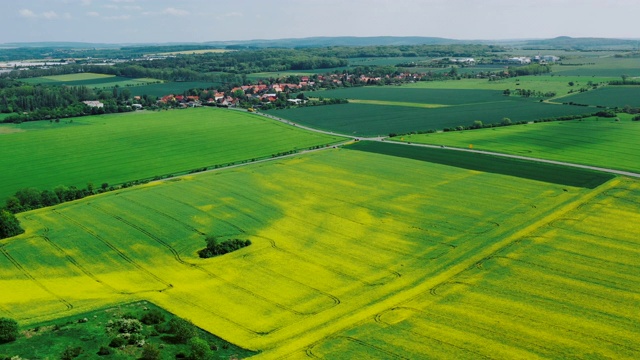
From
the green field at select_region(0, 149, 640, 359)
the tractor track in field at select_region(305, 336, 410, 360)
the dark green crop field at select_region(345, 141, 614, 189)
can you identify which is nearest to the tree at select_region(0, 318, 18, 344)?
the green field at select_region(0, 149, 640, 359)

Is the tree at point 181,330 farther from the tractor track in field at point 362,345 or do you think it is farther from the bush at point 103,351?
the tractor track in field at point 362,345

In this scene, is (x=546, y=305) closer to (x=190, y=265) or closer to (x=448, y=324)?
(x=448, y=324)

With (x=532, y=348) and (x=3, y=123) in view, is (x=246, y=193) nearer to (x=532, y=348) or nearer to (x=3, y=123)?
(x=532, y=348)

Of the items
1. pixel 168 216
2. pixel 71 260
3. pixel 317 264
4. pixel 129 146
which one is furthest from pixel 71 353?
pixel 129 146

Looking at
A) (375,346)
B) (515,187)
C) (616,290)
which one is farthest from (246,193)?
(616,290)

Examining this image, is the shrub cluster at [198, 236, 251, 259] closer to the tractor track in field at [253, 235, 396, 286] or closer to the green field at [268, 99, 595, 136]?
the tractor track in field at [253, 235, 396, 286]

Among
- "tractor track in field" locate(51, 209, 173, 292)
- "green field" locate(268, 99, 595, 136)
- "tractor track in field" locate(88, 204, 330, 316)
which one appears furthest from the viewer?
"green field" locate(268, 99, 595, 136)
